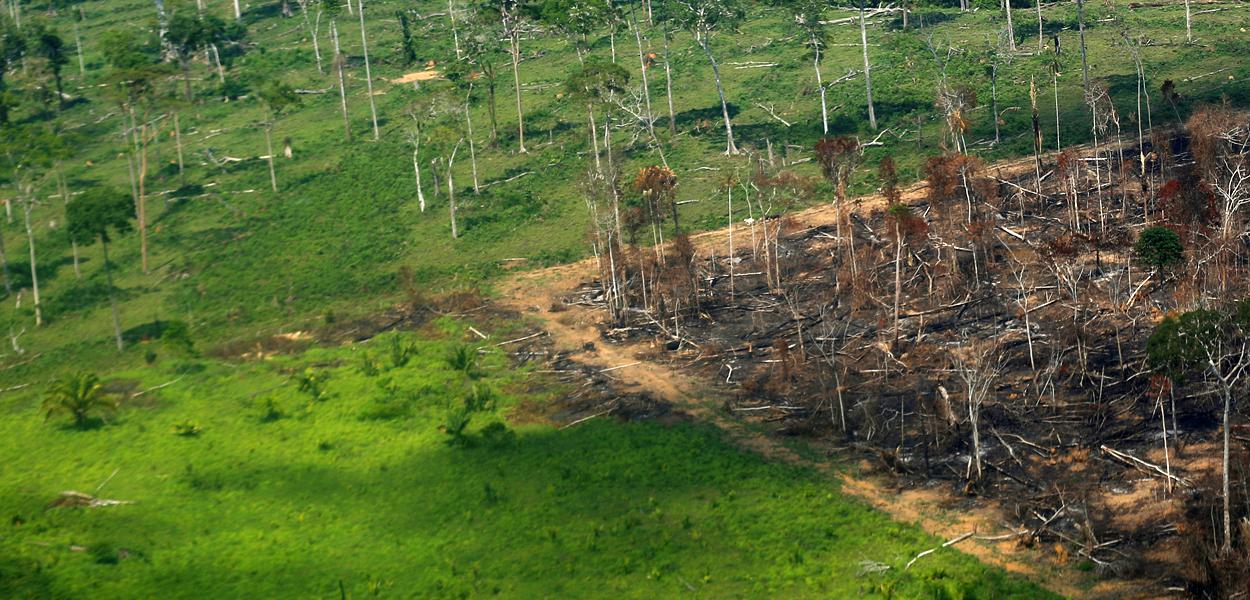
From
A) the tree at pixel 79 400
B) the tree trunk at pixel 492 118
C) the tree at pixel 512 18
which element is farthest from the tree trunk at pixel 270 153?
the tree at pixel 79 400

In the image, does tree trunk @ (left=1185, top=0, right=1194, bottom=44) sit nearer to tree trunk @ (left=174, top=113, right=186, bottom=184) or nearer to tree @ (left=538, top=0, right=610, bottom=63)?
tree @ (left=538, top=0, right=610, bottom=63)

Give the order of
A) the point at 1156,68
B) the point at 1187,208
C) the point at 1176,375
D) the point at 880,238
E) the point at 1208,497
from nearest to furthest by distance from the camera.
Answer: the point at 1208,497 < the point at 1176,375 < the point at 1187,208 < the point at 880,238 < the point at 1156,68

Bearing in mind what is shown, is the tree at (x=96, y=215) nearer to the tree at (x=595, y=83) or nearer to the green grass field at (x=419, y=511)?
the green grass field at (x=419, y=511)

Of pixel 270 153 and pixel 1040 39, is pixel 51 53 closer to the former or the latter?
pixel 270 153

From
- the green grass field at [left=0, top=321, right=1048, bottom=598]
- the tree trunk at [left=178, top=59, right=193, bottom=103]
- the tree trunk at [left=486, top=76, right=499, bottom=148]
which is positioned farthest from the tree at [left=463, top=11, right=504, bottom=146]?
the green grass field at [left=0, top=321, right=1048, bottom=598]

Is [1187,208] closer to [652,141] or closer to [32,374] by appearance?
[652,141]

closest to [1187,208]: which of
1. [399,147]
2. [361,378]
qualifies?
[361,378]
